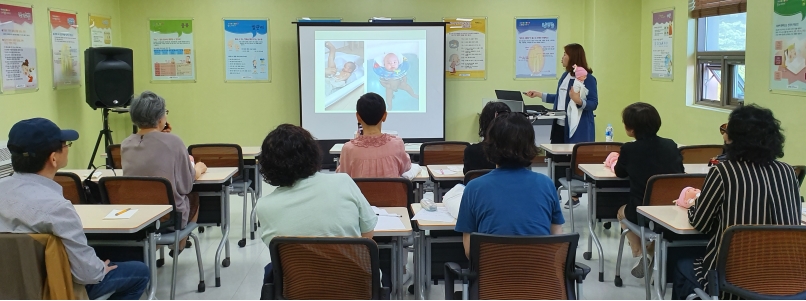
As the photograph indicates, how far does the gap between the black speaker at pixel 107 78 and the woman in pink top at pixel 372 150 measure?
4379 mm

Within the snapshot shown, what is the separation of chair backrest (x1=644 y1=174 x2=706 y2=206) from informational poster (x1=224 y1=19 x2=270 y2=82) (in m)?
5.93

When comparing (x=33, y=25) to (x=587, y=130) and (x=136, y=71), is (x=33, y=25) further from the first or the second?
(x=587, y=130)

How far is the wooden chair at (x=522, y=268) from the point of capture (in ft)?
7.76

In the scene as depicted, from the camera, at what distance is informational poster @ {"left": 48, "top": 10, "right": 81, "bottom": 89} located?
7.08 m

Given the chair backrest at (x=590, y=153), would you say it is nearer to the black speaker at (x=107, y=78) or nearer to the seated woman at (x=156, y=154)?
the seated woman at (x=156, y=154)

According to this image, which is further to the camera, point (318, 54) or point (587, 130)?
point (318, 54)

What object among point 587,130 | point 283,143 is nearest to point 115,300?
point 283,143

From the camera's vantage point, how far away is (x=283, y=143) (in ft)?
8.52

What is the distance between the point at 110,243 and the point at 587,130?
4.41 m

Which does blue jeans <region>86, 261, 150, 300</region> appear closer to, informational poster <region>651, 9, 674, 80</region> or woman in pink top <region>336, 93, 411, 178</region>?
woman in pink top <region>336, 93, 411, 178</region>

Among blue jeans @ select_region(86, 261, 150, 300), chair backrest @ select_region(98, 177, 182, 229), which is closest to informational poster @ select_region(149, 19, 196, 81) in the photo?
chair backrest @ select_region(98, 177, 182, 229)

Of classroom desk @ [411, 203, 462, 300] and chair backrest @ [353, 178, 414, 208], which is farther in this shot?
chair backrest @ [353, 178, 414, 208]

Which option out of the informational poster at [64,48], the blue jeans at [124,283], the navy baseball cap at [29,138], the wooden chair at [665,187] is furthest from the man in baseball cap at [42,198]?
the informational poster at [64,48]

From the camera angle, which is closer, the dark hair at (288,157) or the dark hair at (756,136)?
the dark hair at (288,157)
